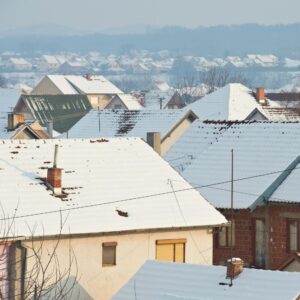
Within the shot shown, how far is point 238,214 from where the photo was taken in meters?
35.3

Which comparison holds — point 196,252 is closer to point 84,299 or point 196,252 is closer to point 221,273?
point 84,299

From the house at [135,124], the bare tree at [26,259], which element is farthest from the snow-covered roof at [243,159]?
the house at [135,124]

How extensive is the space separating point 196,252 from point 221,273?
23.1 ft

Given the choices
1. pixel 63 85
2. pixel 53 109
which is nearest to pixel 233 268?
pixel 53 109

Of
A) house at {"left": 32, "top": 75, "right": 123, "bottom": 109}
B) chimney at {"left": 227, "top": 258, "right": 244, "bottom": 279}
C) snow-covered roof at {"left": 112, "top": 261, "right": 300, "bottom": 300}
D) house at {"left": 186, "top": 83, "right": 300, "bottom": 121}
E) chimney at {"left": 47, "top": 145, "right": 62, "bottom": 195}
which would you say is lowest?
snow-covered roof at {"left": 112, "top": 261, "right": 300, "bottom": 300}

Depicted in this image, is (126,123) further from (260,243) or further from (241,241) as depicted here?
(260,243)

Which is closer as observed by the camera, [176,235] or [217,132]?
[176,235]

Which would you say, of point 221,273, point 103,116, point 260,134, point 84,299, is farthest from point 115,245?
point 103,116

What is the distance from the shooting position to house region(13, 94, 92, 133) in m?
84.2

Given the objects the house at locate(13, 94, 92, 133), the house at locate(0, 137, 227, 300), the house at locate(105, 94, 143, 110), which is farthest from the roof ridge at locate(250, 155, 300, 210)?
the house at locate(105, 94, 143, 110)

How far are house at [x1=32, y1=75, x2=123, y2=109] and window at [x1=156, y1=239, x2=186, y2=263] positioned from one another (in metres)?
95.1

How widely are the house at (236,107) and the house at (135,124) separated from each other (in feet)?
39.5

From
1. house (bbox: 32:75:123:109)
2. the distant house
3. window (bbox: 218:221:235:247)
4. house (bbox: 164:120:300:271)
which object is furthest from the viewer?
house (bbox: 32:75:123:109)

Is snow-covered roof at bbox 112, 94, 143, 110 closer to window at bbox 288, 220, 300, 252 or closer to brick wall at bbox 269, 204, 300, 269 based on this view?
brick wall at bbox 269, 204, 300, 269
